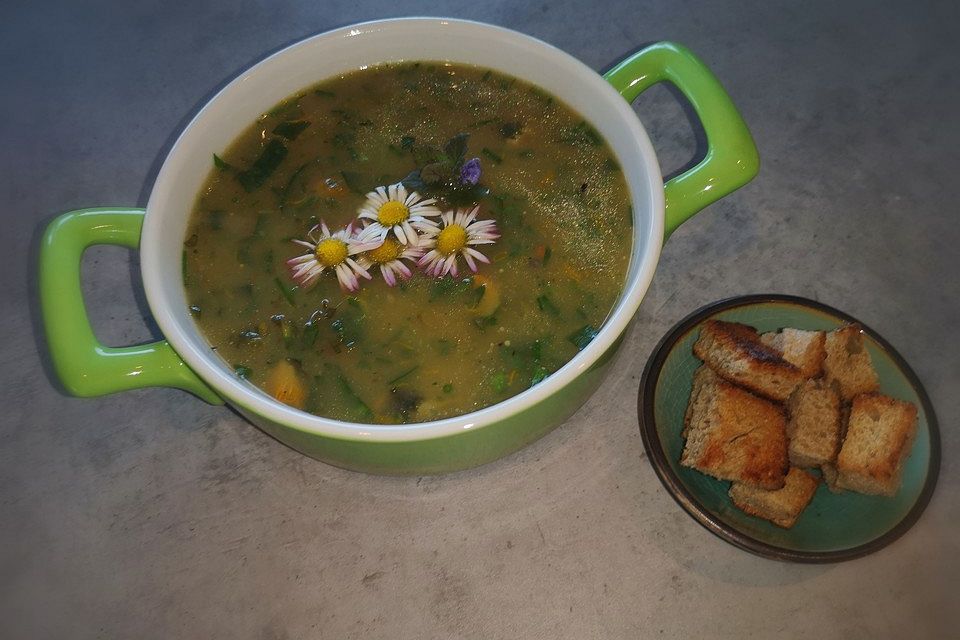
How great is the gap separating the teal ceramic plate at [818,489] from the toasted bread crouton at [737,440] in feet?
0.15

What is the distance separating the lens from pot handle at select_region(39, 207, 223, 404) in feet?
3.22

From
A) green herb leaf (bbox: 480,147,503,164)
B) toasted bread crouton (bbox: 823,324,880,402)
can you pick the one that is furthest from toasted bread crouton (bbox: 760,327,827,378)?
green herb leaf (bbox: 480,147,503,164)

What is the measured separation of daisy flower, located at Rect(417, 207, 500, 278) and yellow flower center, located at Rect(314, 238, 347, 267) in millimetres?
108

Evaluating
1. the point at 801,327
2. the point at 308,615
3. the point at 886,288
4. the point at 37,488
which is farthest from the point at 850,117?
the point at 37,488

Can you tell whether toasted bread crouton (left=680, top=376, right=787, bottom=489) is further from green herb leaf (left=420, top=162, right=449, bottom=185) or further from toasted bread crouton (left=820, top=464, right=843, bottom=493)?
green herb leaf (left=420, top=162, right=449, bottom=185)

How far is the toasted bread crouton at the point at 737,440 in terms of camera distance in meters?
1.18

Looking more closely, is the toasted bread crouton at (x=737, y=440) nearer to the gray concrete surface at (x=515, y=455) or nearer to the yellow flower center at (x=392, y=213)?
the gray concrete surface at (x=515, y=455)

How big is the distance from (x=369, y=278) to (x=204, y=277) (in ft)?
0.76

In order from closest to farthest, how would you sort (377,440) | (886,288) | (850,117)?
1. (377,440)
2. (886,288)
3. (850,117)

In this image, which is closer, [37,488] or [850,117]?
[37,488]

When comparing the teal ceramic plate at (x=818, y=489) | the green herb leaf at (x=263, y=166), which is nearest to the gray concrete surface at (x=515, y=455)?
the teal ceramic plate at (x=818, y=489)

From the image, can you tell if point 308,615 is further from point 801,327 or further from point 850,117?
point 850,117

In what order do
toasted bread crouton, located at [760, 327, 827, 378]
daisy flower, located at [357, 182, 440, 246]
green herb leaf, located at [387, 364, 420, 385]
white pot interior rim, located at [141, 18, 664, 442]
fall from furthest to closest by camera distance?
toasted bread crouton, located at [760, 327, 827, 378] → daisy flower, located at [357, 182, 440, 246] → green herb leaf, located at [387, 364, 420, 385] → white pot interior rim, located at [141, 18, 664, 442]

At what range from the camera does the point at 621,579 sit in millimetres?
1184
